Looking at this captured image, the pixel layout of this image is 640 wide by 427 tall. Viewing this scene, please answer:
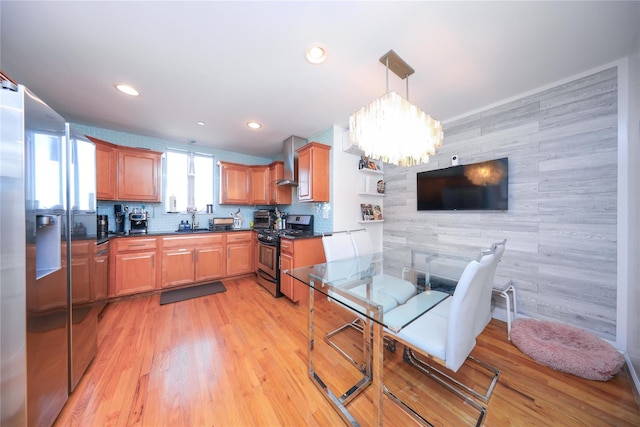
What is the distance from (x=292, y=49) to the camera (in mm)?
1520

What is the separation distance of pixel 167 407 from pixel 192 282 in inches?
86.8

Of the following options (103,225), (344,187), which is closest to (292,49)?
(344,187)

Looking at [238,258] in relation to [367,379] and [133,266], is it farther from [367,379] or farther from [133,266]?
[367,379]

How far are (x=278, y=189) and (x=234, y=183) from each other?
0.85 meters

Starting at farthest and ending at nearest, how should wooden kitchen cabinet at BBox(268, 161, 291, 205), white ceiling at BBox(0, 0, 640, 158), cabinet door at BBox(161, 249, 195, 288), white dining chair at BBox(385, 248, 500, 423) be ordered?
wooden kitchen cabinet at BBox(268, 161, 291, 205) → cabinet door at BBox(161, 249, 195, 288) → white ceiling at BBox(0, 0, 640, 158) → white dining chair at BBox(385, 248, 500, 423)

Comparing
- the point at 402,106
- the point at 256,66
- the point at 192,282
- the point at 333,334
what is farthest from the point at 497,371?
the point at 192,282

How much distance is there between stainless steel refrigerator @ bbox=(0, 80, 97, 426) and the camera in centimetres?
→ 84

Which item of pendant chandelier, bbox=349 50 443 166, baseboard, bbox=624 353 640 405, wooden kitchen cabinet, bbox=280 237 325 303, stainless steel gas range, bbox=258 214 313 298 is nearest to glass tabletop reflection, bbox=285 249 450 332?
wooden kitchen cabinet, bbox=280 237 325 303

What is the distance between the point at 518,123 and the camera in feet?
7.00

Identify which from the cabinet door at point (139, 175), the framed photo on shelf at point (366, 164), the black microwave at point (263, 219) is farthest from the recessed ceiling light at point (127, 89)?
the framed photo on shelf at point (366, 164)

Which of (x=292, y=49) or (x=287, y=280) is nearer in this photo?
(x=292, y=49)

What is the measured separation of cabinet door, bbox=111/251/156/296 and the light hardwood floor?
0.72 metres

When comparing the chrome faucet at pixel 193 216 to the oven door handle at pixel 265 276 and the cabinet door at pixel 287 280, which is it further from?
the cabinet door at pixel 287 280

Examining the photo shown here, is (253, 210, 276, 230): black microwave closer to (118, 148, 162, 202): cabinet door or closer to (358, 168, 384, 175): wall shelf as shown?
(118, 148, 162, 202): cabinet door
